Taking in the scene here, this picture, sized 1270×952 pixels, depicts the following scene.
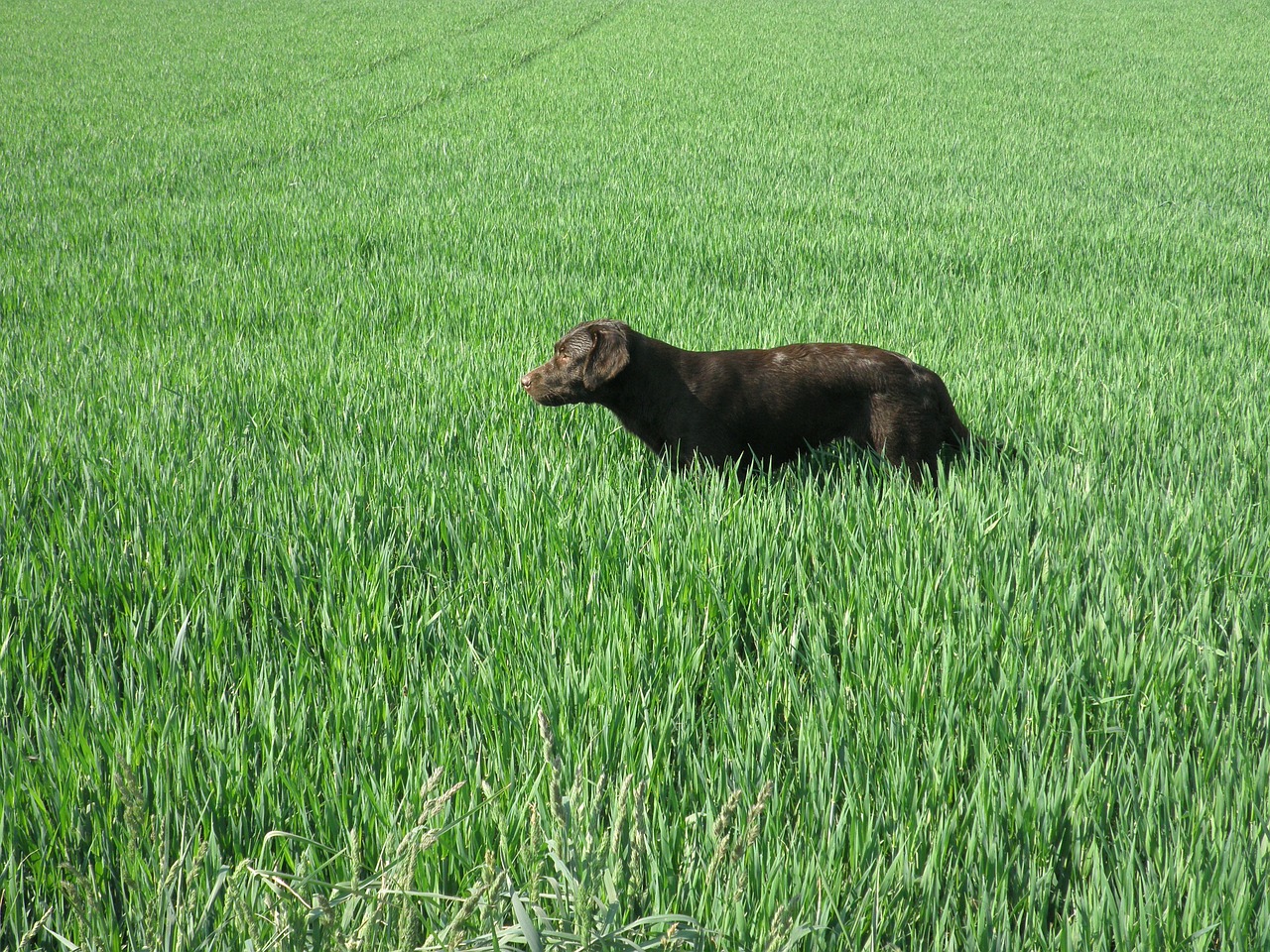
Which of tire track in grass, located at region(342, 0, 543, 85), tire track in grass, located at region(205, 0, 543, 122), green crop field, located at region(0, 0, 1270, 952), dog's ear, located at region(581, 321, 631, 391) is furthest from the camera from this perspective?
tire track in grass, located at region(342, 0, 543, 85)

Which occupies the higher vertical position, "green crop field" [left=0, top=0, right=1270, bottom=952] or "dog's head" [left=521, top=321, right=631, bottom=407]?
"dog's head" [left=521, top=321, right=631, bottom=407]

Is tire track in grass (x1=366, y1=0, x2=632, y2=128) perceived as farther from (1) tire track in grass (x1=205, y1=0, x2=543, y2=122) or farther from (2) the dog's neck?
(2) the dog's neck

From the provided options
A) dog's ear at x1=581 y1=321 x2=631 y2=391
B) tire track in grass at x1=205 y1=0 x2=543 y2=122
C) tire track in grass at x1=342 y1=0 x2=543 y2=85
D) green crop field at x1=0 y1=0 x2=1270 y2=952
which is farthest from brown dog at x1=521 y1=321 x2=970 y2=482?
tire track in grass at x1=342 y1=0 x2=543 y2=85

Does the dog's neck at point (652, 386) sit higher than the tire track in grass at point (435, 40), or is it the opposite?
the tire track in grass at point (435, 40)

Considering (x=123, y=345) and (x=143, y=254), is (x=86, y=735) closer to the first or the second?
(x=123, y=345)

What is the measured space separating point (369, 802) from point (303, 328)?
4.21m

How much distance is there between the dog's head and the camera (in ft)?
10.7

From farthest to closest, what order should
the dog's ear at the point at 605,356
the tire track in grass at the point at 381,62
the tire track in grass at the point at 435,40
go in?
the tire track in grass at the point at 435,40
the tire track in grass at the point at 381,62
the dog's ear at the point at 605,356

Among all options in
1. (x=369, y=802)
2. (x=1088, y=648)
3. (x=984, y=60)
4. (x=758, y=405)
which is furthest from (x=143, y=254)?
(x=984, y=60)

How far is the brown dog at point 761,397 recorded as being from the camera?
128 inches

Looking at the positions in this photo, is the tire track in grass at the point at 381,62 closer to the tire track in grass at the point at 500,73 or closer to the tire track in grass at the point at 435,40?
the tire track in grass at the point at 435,40

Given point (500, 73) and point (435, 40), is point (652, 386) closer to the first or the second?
point (500, 73)

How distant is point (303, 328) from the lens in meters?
5.29

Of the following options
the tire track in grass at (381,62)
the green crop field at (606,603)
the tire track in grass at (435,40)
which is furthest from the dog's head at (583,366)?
the tire track in grass at (435,40)
